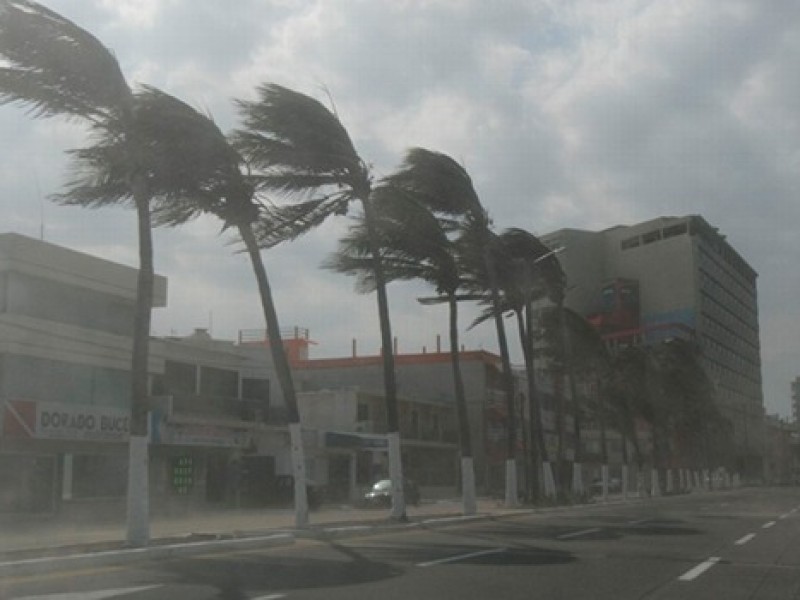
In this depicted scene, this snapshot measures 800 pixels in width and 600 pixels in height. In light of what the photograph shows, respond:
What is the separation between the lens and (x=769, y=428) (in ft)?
486

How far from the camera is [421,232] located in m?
28.7

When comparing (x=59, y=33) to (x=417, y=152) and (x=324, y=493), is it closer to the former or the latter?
(x=417, y=152)

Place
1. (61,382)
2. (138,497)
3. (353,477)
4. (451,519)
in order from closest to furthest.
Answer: (138,497) → (451,519) → (61,382) → (353,477)

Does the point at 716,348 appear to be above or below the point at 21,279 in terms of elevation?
above

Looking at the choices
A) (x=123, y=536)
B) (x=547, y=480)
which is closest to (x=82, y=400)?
(x=123, y=536)

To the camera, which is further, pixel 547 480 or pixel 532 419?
pixel 547 480

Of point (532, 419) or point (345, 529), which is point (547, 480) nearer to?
point (532, 419)

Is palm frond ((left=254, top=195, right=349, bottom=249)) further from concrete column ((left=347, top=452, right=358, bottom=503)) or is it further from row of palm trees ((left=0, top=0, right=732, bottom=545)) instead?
concrete column ((left=347, top=452, right=358, bottom=503))

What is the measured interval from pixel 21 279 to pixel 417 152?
1228 cm

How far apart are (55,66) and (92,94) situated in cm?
90

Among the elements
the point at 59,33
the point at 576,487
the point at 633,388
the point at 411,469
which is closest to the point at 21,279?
the point at 59,33

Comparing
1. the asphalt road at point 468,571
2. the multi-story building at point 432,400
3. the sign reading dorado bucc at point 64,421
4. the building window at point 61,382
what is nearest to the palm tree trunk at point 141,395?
the asphalt road at point 468,571

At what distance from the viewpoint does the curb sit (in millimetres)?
13709

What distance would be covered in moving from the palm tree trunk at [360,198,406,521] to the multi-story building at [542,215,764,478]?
2593 inches
